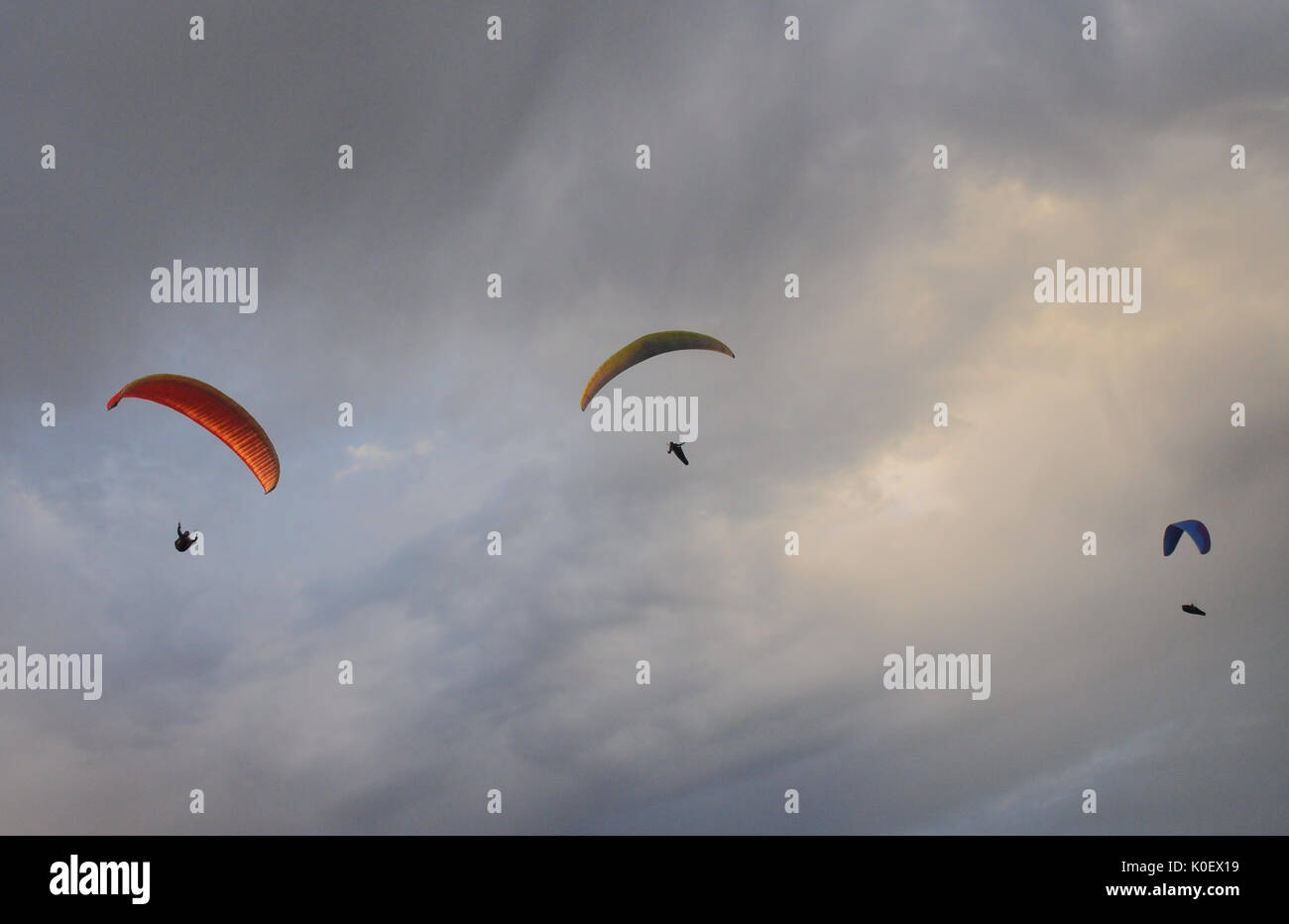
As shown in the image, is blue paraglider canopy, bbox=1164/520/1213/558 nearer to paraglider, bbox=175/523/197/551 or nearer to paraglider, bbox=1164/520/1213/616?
paraglider, bbox=1164/520/1213/616

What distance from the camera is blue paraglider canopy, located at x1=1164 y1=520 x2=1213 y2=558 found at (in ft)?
112

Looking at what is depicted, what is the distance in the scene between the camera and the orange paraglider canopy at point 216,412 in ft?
88.6

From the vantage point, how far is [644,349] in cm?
3009

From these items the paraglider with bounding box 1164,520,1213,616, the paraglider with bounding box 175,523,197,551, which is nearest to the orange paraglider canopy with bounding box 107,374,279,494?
the paraglider with bounding box 175,523,197,551

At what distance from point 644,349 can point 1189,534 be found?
2600 centimetres

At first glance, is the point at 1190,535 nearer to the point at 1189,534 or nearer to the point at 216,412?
the point at 1189,534

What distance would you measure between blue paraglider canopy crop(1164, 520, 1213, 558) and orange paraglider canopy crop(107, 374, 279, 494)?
38764mm

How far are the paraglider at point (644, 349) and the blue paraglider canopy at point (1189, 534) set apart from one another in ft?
Answer: 76.3
